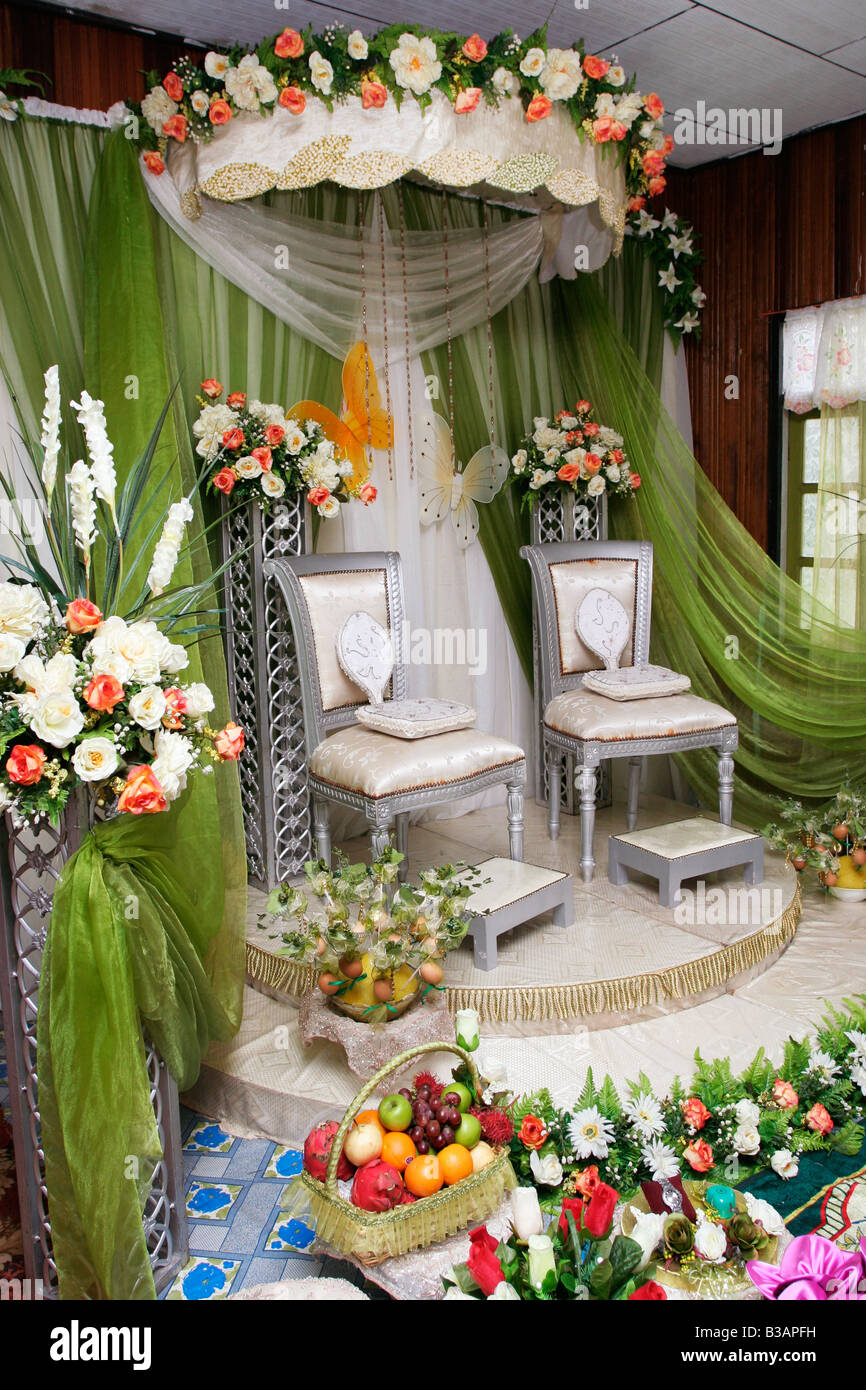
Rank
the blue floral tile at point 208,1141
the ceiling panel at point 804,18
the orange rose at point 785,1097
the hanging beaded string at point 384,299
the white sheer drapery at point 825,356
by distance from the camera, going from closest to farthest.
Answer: the orange rose at point 785,1097 < the blue floral tile at point 208,1141 < the ceiling panel at point 804,18 < the hanging beaded string at point 384,299 < the white sheer drapery at point 825,356

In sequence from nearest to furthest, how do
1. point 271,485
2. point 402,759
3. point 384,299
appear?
point 402,759 < point 271,485 < point 384,299

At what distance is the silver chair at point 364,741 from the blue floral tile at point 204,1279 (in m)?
1.29

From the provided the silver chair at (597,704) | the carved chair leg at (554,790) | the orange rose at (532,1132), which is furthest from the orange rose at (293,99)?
the orange rose at (532,1132)

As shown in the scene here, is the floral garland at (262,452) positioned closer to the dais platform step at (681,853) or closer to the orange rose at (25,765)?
the dais platform step at (681,853)

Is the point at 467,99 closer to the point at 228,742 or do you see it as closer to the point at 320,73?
the point at 320,73

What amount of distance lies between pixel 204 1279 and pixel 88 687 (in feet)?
4.19

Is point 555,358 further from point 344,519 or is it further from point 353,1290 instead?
point 353,1290

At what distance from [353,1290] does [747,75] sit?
14.2 feet

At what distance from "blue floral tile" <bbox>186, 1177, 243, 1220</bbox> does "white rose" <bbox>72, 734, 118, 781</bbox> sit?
1.19 m

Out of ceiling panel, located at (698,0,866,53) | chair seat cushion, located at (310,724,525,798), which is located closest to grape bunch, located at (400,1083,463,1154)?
chair seat cushion, located at (310,724,525,798)

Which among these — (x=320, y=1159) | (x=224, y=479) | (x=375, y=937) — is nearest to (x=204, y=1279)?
(x=320, y=1159)

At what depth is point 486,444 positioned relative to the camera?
4805mm

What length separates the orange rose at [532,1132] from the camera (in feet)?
8.18

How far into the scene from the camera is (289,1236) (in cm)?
243
